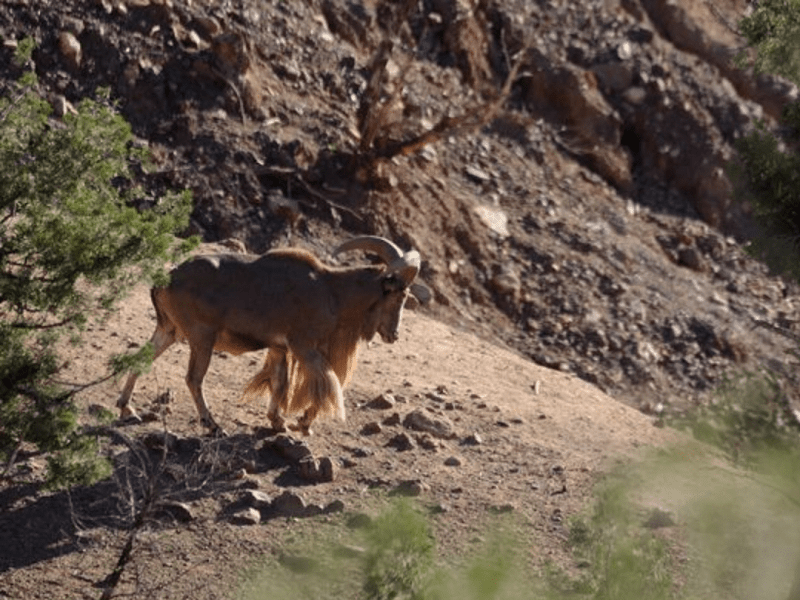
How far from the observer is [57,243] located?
31.5 ft

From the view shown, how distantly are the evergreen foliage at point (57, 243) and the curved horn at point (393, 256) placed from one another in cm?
419

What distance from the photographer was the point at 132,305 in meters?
15.9

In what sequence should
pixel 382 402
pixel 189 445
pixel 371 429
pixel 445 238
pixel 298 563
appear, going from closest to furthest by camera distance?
pixel 298 563 → pixel 189 445 → pixel 371 429 → pixel 382 402 → pixel 445 238

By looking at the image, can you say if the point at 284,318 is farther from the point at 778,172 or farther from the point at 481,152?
the point at 481,152

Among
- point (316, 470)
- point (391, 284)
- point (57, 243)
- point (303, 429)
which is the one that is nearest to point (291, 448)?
point (316, 470)

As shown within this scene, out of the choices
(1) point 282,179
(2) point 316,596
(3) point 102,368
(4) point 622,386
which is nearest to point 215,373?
(3) point 102,368

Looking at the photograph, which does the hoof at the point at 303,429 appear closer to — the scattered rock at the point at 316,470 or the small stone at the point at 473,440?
the scattered rock at the point at 316,470

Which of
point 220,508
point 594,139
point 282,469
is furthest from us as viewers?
point 594,139

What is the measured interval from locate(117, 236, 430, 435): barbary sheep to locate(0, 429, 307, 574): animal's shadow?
1.83ft

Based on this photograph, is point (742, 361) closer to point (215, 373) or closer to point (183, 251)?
point (215, 373)

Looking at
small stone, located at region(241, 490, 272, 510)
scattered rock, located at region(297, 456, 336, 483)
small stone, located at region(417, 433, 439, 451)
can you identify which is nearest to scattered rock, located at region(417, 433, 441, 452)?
Result: small stone, located at region(417, 433, 439, 451)

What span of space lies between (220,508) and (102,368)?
8.49 feet

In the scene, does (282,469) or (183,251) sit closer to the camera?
(183,251)

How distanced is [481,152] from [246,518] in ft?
42.0
